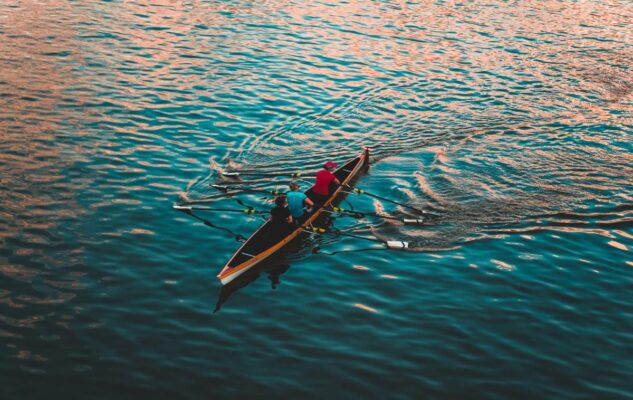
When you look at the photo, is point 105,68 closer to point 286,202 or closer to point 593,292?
point 286,202

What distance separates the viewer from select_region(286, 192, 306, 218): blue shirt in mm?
22812

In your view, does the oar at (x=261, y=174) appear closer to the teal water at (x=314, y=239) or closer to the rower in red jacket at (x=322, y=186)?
the teal water at (x=314, y=239)

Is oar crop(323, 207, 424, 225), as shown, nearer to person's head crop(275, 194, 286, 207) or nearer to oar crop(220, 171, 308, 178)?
person's head crop(275, 194, 286, 207)

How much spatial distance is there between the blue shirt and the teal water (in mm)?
1409

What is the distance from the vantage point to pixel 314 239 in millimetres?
22656

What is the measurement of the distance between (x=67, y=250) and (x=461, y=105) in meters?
23.1

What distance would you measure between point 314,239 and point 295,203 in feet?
4.64

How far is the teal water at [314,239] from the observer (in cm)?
1609

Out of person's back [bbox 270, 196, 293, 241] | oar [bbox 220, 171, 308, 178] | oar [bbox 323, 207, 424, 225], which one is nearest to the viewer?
person's back [bbox 270, 196, 293, 241]

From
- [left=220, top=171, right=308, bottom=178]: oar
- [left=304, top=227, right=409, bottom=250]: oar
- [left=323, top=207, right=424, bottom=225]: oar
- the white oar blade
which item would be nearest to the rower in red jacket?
[left=323, top=207, right=424, bottom=225]: oar

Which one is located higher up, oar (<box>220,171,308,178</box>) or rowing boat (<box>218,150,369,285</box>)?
oar (<box>220,171,308,178</box>)

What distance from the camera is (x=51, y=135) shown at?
2827 centimetres

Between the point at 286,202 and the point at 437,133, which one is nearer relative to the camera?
the point at 286,202

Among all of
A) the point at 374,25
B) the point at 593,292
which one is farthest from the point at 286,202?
the point at 374,25
